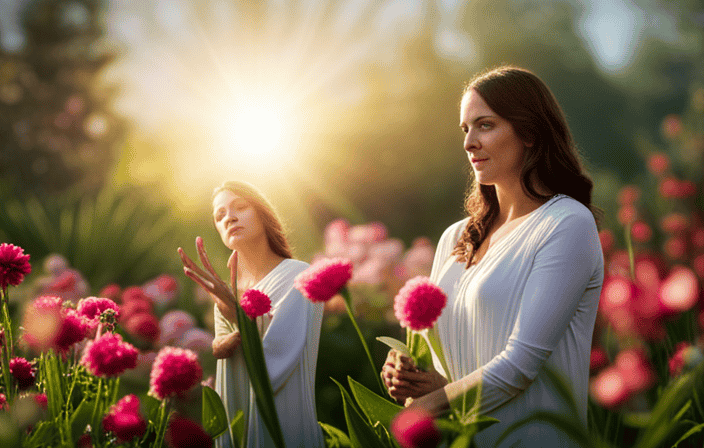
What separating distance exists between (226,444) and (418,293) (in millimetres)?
818

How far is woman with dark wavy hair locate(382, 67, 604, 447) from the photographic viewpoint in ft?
4.70

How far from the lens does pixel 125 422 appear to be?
4.09 feet

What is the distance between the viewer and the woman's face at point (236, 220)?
2.00m

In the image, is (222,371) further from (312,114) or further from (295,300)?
(312,114)

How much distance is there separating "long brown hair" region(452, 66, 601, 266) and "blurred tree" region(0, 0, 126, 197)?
1425cm

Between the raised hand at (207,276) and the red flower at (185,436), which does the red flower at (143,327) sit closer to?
the raised hand at (207,276)

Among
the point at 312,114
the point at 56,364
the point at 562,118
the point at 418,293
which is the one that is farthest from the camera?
the point at 312,114

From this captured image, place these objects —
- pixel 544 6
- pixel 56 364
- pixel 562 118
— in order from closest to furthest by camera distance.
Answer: pixel 56 364 < pixel 562 118 < pixel 544 6

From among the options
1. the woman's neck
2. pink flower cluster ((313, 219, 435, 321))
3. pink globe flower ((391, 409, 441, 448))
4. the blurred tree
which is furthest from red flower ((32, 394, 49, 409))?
the blurred tree

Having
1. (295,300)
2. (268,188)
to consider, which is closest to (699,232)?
(295,300)

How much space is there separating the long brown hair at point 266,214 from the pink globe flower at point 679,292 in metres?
1.40

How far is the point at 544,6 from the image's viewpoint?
17.4 meters

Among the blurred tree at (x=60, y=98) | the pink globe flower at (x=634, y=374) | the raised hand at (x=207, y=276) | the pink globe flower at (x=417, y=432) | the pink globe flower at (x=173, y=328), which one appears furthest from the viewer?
the blurred tree at (x=60, y=98)

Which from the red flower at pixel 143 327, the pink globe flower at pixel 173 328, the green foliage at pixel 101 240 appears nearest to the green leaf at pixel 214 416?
the red flower at pixel 143 327
